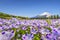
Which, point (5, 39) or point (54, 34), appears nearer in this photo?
point (5, 39)

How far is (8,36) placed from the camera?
0.99 metres

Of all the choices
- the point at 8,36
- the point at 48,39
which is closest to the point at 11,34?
the point at 8,36

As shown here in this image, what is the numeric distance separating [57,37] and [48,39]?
0.21 ft

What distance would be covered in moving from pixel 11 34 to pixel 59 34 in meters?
0.30

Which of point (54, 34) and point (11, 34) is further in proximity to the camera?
point (54, 34)

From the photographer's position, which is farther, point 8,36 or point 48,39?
point 48,39

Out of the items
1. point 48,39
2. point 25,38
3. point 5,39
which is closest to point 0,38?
point 5,39

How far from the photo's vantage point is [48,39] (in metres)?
1.10

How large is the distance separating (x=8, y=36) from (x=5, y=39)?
0.02m

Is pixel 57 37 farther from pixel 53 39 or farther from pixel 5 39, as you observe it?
pixel 5 39

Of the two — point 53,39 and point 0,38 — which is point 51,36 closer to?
point 53,39

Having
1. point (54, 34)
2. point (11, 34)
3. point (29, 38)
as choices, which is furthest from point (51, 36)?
point (11, 34)

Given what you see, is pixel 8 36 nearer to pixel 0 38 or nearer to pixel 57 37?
pixel 0 38

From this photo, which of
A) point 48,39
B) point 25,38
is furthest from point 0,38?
point 48,39
